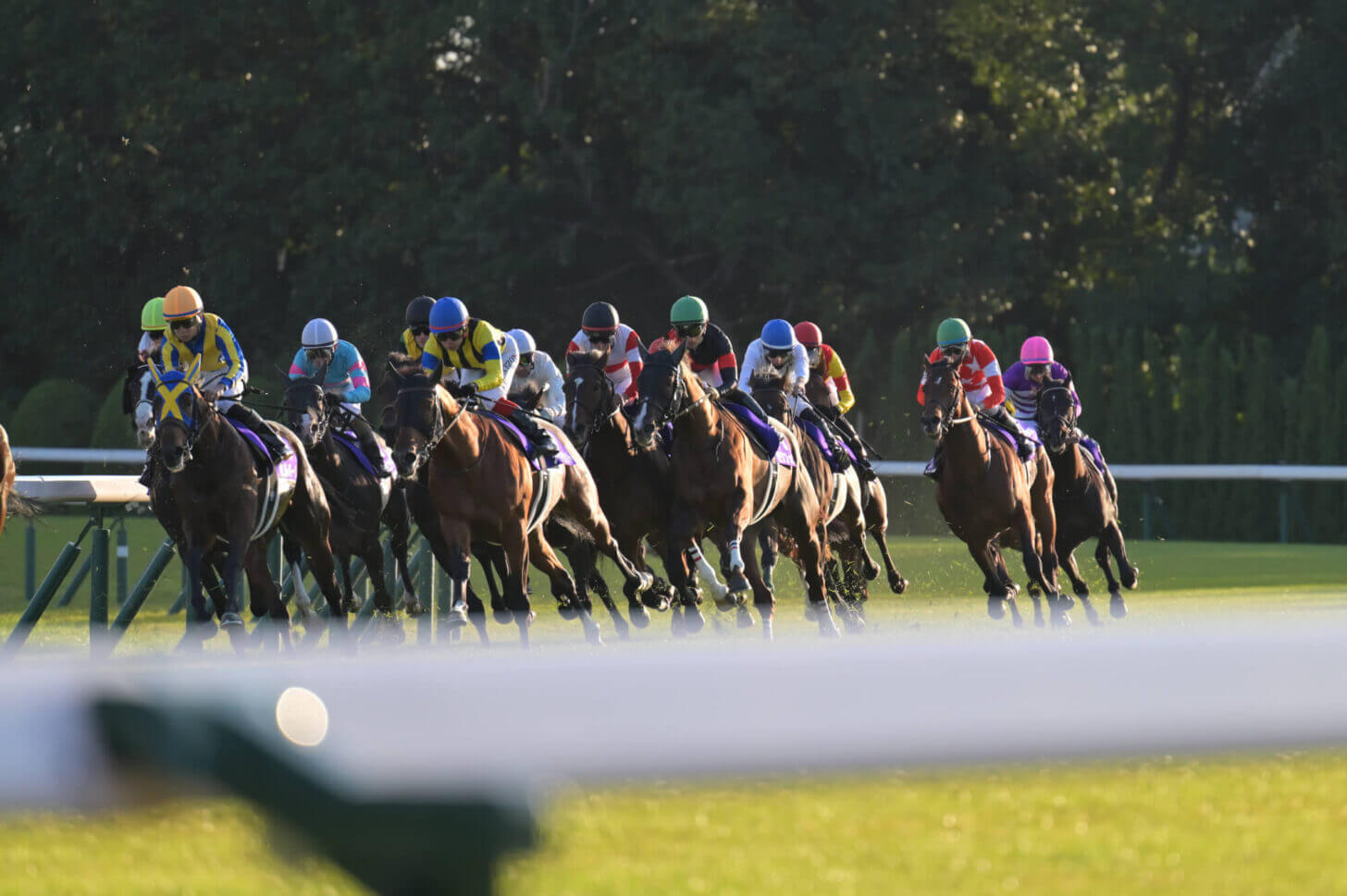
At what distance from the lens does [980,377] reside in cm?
1423

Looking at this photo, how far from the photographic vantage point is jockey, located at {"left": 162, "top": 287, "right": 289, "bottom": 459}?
11.4 metres

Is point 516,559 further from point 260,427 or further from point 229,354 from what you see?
point 229,354

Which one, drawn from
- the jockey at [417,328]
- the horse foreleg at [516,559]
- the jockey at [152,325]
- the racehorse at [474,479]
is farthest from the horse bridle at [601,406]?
the jockey at [152,325]

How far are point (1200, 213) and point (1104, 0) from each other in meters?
4.20

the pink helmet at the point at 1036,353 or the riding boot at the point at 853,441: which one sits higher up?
the pink helmet at the point at 1036,353

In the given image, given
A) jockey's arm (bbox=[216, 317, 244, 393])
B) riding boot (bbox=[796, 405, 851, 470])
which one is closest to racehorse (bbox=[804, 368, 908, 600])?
riding boot (bbox=[796, 405, 851, 470])

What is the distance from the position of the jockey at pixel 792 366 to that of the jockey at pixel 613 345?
29.8 inches

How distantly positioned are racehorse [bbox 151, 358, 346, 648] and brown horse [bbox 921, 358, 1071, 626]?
3.96m

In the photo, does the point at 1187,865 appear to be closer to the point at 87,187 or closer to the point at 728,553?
the point at 728,553

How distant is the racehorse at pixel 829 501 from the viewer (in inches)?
538

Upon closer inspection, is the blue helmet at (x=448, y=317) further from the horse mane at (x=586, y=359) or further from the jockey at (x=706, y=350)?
the jockey at (x=706, y=350)

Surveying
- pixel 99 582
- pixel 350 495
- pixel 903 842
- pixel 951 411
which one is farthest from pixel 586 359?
pixel 903 842

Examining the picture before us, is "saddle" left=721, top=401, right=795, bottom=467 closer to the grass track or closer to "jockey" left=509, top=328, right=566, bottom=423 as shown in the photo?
"jockey" left=509, top=328, right=566, bottom=423

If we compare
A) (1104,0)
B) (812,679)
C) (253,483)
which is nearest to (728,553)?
(253,483)
